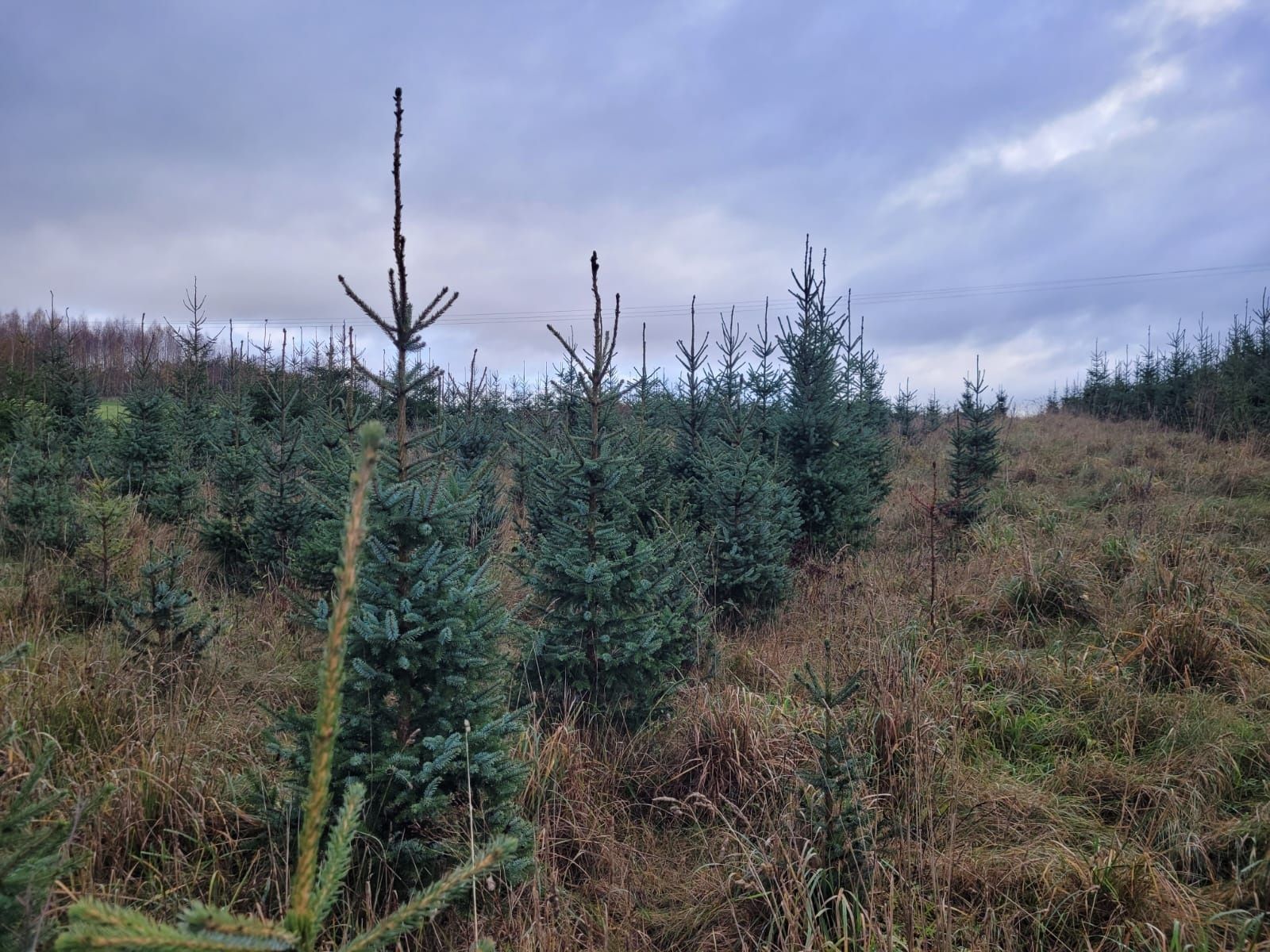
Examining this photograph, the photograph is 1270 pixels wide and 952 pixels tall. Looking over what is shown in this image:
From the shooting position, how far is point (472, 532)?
28.3 feet

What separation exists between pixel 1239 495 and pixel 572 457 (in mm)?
11821

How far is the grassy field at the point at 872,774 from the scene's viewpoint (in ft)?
9.09

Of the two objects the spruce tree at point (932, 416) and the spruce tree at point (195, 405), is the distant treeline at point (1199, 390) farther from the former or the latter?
the spruce tree at point (195, 405)

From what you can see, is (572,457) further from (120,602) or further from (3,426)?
(3,426)

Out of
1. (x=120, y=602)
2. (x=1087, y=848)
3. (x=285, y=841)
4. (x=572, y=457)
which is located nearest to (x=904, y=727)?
(x=1087, y=848)

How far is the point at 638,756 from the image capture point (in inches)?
165

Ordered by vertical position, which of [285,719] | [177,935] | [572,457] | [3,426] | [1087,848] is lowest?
[1087,848]

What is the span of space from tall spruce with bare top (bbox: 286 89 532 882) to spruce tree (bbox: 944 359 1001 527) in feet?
29.3

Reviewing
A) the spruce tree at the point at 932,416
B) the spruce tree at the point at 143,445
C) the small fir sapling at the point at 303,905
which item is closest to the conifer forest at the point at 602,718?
the small fir sapling at the point at 303,905

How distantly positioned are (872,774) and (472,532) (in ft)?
19.4

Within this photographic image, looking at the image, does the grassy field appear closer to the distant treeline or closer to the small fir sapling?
the small fir sapling

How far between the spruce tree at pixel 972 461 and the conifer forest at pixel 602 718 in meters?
1.96

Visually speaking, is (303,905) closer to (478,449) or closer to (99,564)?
(99,564)

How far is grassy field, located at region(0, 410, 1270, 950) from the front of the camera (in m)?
2.77
